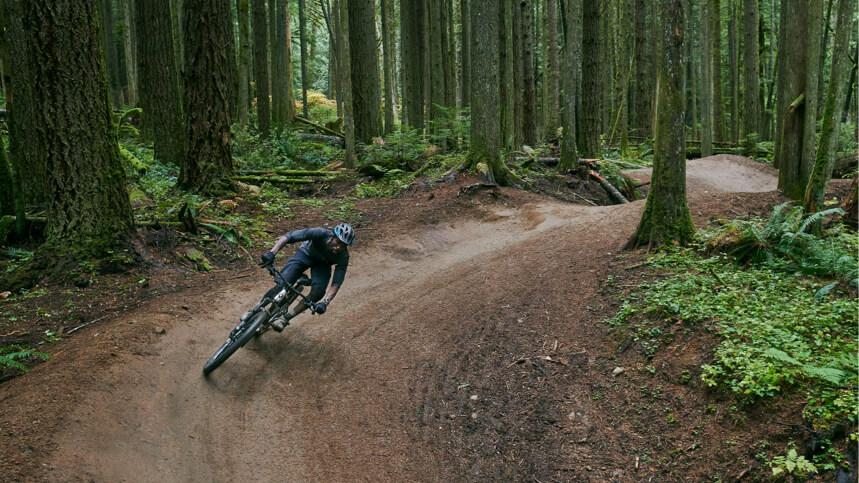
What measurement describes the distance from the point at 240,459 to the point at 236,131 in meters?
17.0

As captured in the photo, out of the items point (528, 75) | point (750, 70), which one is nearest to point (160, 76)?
point (528, 75)

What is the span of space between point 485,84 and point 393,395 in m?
10.2

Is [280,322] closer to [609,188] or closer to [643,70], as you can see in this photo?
[609,188]

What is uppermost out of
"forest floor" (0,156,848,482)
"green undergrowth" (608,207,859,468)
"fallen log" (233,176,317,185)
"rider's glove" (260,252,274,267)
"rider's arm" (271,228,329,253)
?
"fallen log" (233,176,317,185)

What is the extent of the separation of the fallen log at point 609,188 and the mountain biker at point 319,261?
1097cm

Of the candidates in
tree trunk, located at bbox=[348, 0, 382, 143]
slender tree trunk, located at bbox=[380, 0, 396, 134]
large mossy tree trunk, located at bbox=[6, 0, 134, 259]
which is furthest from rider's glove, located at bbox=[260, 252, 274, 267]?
slender tree trunk, located at bbox=[380, 0, 396, 134]

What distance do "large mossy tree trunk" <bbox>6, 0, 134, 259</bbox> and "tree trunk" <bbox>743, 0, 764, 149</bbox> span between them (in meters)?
22.3

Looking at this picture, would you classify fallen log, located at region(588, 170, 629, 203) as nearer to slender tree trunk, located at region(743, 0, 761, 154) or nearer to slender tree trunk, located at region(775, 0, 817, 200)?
slender tree trunk, located at region(775, 0, 817, 200)

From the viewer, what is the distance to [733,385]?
18.9 feet

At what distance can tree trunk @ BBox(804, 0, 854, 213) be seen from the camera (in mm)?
8734

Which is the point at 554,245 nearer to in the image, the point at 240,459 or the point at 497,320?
the point at 497,320

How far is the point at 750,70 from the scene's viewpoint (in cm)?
2364

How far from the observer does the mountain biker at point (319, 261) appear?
26.0 feet

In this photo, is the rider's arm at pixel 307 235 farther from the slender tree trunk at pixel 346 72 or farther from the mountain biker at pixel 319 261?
the slender tree trunk at pixel 346 72
